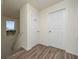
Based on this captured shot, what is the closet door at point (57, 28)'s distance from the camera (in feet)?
6.53

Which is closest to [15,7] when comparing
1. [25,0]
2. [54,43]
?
[25,0]

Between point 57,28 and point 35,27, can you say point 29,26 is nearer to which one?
point 35,27

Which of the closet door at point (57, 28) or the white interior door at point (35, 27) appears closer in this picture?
the closet door at point (57, 28)

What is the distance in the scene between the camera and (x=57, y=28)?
2.17 meters

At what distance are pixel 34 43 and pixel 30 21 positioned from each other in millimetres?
716

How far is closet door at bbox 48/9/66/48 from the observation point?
1.99m

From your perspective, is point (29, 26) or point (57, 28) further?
point (29, 26)

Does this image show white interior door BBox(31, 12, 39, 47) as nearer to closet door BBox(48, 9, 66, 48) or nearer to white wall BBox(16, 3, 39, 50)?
white wall BBox(16, 3, 39, 50)

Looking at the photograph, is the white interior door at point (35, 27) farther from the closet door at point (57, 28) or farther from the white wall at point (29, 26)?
the closet door at point (57, 28)

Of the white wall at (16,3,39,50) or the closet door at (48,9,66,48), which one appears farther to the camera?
the white wall at (16,3,39,50)

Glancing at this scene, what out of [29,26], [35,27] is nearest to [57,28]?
[35,27]

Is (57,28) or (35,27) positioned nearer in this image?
(57,28)

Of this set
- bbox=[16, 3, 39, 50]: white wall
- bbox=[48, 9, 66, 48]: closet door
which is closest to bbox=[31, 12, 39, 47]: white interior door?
bbox=[16, 3, 39, 50]: white wall

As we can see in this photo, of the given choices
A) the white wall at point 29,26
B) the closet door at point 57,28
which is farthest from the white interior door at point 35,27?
the closet door at point 57,28
